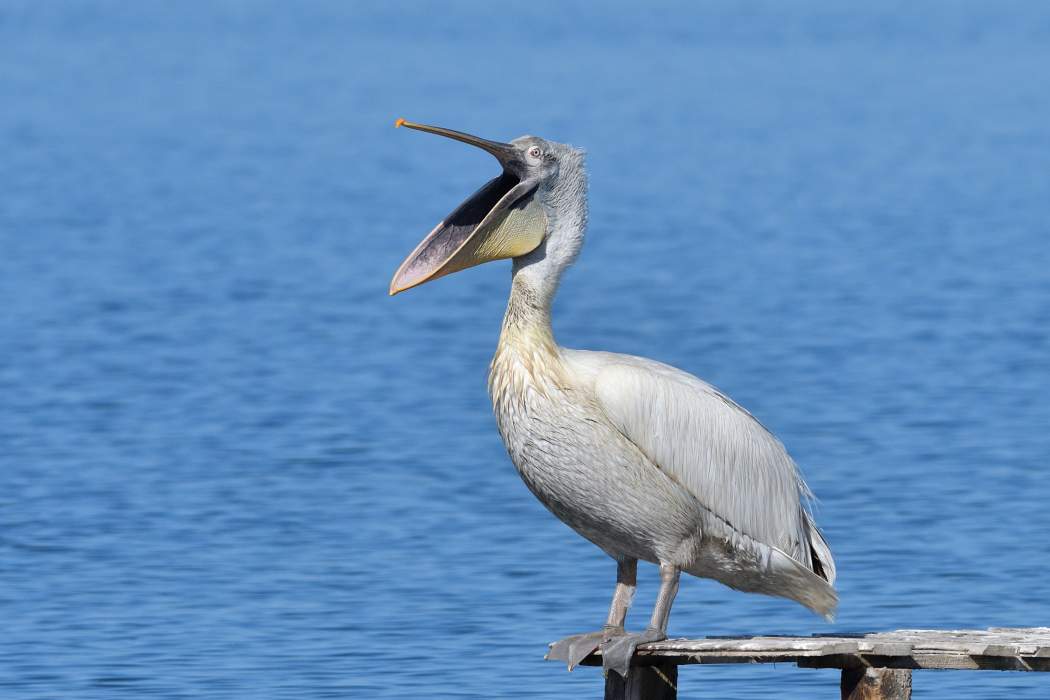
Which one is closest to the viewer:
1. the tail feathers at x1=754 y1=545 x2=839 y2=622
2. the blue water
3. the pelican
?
the pelican

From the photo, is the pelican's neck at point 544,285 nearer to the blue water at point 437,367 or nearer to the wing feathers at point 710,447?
the wing feathers at point 710,447

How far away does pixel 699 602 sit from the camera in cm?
821

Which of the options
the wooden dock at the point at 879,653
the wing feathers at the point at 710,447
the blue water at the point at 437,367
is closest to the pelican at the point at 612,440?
the wing feathers at the point at 710,447

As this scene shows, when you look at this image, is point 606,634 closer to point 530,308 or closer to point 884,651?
point 884,651

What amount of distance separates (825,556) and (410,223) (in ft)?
54.2

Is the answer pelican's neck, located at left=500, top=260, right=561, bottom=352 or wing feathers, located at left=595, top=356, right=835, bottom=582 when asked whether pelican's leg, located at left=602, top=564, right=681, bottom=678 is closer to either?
wing feathers, located at left=595, top=356, right=835, bottom=582

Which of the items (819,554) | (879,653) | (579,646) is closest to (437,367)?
(819,554)

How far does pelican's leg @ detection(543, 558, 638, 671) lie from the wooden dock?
0.14 m

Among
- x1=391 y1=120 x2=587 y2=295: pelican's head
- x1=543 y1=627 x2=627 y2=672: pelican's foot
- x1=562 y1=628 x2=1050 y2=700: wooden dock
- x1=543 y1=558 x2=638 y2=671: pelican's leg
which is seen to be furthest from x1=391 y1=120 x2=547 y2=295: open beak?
x1=562 y1=628 x2=1050 y2=700: wooden dock

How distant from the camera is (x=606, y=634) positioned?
5.57 meters

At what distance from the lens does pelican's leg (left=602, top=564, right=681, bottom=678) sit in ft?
17.8

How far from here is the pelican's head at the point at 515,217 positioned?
561 cm

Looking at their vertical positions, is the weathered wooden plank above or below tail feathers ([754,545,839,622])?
below

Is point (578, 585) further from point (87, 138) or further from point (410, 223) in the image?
point (87, 138)
